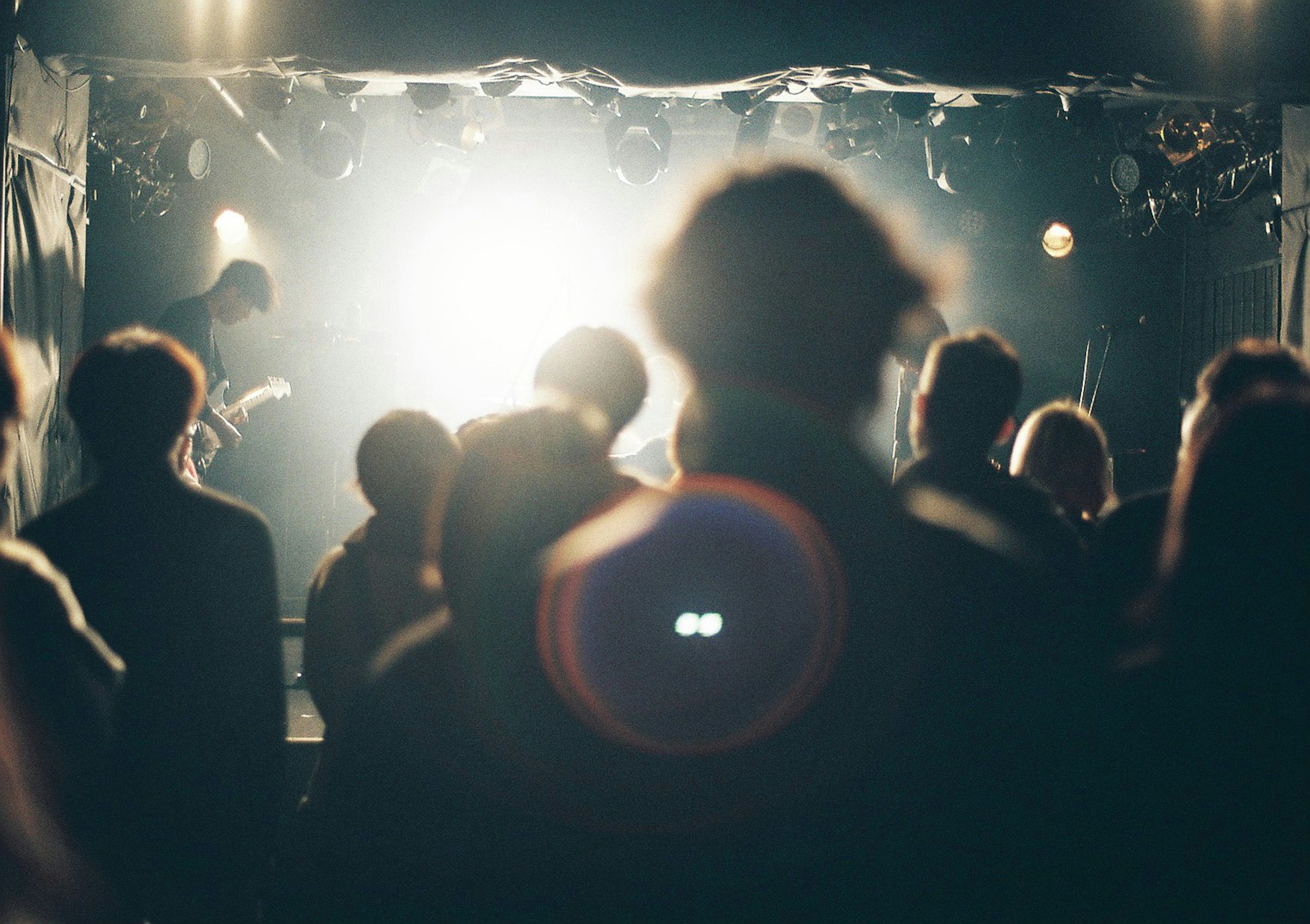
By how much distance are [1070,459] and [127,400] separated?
229 cm

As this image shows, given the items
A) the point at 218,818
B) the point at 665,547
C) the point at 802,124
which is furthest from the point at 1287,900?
the point at 802,124

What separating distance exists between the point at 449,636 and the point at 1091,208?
830cm

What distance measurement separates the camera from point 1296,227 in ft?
13.3

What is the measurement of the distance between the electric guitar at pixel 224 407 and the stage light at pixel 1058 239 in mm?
5536

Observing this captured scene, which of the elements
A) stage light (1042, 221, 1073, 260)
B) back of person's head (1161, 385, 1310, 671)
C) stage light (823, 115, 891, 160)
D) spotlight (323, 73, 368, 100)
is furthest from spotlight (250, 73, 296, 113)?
stage light (1042, 221, 1073, 260)

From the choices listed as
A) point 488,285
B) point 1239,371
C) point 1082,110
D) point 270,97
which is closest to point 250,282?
point 270,97

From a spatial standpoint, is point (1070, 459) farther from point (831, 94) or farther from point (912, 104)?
point (912, 104)

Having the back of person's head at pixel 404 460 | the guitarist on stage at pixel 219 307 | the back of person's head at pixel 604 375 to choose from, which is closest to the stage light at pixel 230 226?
the guitarist on stage at pixel 219 307

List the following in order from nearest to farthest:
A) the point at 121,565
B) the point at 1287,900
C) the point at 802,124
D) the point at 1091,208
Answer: the point at 1287,900
the point at 121,565
the point at 802,124
the point at 1091,208

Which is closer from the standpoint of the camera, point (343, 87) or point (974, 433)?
point (974, 433)

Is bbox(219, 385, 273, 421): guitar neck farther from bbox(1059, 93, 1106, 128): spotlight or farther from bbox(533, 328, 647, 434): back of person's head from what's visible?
bbox(533, 328, 647, 434): back of person's head

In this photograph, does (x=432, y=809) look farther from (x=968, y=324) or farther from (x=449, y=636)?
(x=968, y=324)

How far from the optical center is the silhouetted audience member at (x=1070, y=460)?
9.32 feet

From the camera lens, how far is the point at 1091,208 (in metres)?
7.98
